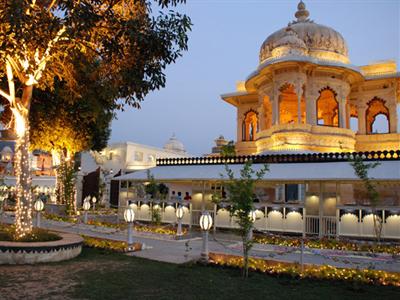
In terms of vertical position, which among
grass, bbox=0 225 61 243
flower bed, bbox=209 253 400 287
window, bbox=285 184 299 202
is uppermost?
window, bbox=285 184 299 202

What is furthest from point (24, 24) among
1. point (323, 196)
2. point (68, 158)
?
point (68, 158)

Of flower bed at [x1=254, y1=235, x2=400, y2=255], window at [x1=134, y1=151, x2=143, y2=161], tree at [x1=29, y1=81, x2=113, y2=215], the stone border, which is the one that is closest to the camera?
the stone border

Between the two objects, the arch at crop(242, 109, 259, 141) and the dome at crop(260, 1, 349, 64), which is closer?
the dome at crop(260, 1, 349, 64)

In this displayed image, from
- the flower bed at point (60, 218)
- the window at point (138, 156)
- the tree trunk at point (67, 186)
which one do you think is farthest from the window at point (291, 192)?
the window at point (138, 156)

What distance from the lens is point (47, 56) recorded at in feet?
37.1

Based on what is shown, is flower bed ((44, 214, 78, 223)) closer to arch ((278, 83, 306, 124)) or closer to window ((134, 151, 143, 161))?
arch ((278, 83, 306, 124))

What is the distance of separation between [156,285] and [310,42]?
2073 centimetres

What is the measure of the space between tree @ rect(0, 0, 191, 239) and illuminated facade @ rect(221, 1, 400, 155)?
36.3ft

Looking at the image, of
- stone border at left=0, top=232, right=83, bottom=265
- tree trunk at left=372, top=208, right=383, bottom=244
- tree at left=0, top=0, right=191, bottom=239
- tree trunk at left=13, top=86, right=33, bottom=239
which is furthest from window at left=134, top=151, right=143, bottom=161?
stone border at left=0, top=232, right=83, bottom=265

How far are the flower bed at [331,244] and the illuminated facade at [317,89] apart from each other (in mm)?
8993

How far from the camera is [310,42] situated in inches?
969

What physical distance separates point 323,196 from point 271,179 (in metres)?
2.23

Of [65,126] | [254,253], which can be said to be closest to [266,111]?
[65,126]

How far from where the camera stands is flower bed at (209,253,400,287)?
27.4 feet
